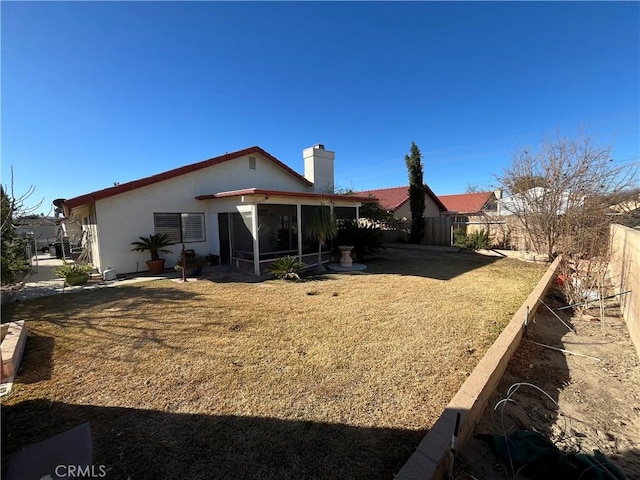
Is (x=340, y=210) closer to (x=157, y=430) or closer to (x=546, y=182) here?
(x=546, y=182)

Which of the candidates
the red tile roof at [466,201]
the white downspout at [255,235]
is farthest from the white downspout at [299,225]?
the red tile roof at [466,201]

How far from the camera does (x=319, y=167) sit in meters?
15.0

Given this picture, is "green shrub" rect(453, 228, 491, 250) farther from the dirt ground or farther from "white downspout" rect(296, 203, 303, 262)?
the dirt ground

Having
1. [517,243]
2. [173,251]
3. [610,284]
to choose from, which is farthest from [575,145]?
[173,251]

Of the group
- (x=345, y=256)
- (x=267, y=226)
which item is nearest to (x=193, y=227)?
(x=267, y=226)

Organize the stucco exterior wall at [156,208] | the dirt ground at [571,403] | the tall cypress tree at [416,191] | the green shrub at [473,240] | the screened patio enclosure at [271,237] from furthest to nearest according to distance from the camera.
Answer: the tall cypress tree at [416,191] < the green shrub at [473,240] < the screened patio enclosure at [271,237] < the stucco exterior wall at [156,208] < the dirt ground at [571,403]

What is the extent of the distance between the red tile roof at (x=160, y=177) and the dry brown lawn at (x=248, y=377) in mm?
3525

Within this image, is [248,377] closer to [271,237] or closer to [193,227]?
[271,237]

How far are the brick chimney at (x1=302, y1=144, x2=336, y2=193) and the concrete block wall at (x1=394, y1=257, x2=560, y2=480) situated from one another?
39.3 feet

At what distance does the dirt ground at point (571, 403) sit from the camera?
2350 millimetres

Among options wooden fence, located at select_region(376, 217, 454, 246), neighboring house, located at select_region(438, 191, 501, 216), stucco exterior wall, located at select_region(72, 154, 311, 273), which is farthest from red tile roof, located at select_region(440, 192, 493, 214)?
stucco exterior wall, located at select_region(72, 154, 311, 273)

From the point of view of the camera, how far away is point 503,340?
Answer: 13.1 feet

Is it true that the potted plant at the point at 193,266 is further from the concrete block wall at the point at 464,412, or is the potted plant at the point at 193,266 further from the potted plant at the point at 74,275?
the concrete block wall at the point at 464,412

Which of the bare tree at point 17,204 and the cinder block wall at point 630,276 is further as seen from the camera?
the bare tree at point 17,204
